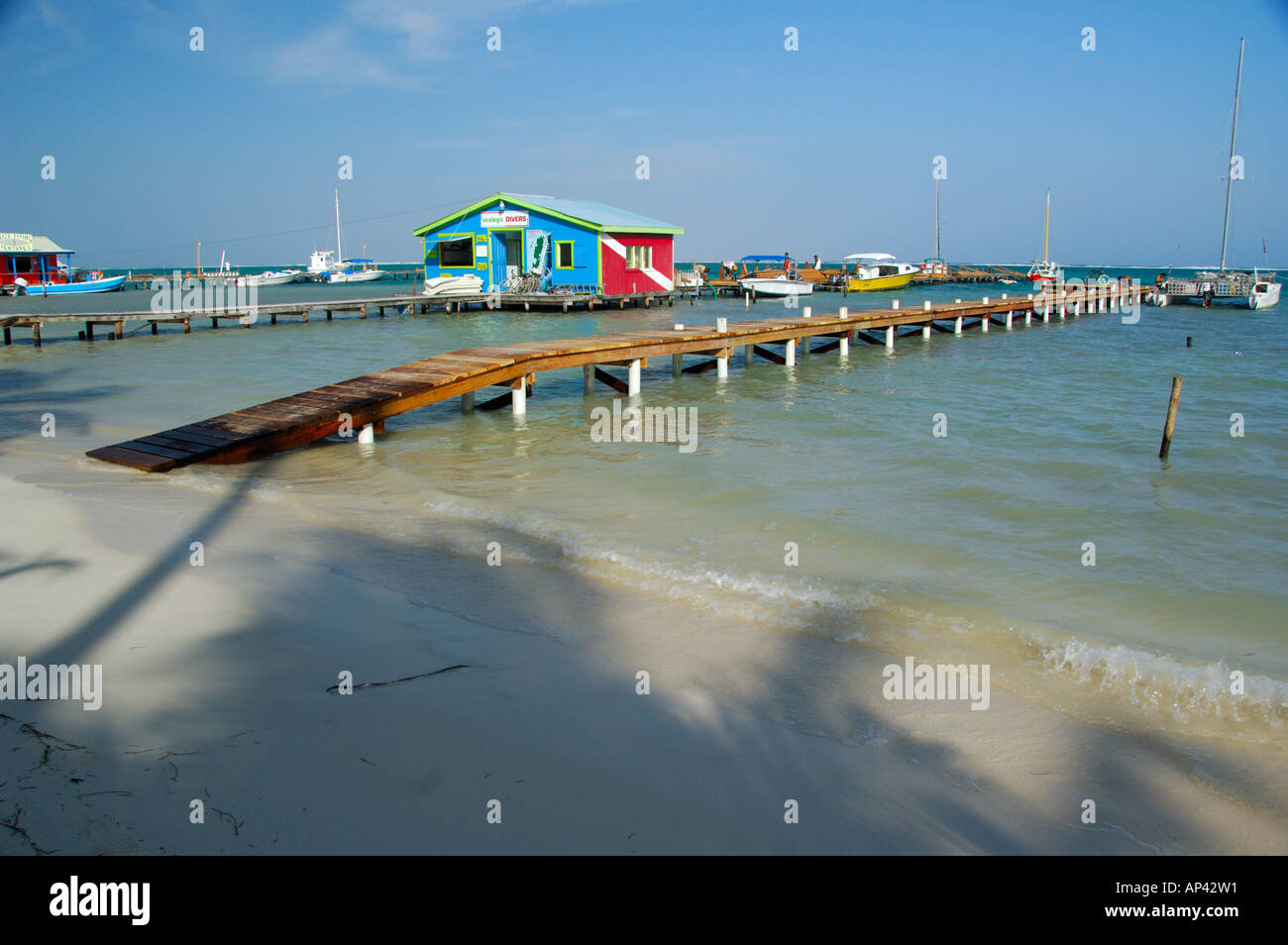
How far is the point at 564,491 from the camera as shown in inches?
418

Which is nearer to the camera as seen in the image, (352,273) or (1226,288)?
(1226,288)

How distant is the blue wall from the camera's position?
40.8 metres

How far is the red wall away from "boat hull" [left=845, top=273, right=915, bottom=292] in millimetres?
23490

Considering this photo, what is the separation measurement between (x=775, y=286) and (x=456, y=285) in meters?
22.6

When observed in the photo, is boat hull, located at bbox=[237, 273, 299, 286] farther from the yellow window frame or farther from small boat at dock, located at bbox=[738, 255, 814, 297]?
the yellow window frame

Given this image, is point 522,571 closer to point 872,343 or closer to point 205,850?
point 205,850

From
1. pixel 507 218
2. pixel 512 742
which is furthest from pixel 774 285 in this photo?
pixel 512 742

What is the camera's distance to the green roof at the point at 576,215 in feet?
131

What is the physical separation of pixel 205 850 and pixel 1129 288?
63.7m

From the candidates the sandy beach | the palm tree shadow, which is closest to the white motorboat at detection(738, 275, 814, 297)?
the palm tree shadow

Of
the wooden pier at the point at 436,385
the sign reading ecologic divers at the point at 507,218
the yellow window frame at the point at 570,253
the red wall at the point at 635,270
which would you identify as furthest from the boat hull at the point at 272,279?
the wooden pier at the point at 436,385

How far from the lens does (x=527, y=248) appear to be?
136ft

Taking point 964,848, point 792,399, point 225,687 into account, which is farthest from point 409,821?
point 792,399

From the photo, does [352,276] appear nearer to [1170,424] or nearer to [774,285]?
[774,285]
